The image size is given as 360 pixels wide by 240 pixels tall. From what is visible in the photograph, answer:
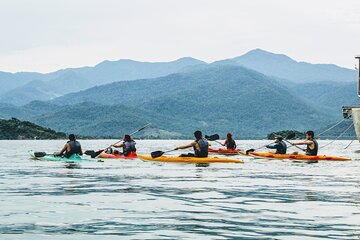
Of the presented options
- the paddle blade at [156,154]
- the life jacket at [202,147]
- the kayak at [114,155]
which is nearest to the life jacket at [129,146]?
the kayak at [114,155]

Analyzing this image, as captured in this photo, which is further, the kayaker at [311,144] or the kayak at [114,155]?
the kayak at [114,155]

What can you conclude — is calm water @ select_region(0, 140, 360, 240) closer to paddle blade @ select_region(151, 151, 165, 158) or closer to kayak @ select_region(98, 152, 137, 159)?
paddle blade @ select_region(151, 151, 165, 158)

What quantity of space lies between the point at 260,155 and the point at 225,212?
97.1 feet

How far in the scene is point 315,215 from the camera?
18.0 m

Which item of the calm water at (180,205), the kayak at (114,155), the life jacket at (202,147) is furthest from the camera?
the kayak at (114,155)

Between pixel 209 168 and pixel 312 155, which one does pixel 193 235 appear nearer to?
pixel 209 168

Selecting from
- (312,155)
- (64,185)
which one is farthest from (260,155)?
(64,185)

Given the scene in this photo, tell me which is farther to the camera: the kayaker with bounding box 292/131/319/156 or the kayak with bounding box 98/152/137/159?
the kayak with bounding box 98/152/137/159

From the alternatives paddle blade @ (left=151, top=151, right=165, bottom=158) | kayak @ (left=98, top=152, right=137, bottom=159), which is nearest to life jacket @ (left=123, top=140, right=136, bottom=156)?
kayak @ (left=98, top=152, right=137, bottom=159)

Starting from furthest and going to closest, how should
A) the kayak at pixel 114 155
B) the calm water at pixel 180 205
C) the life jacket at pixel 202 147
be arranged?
1. the kayak at pixel 114 155
2. the life jacket at pixel 202 147
3. the calm water at pixel 180 205

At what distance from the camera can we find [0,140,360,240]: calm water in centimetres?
1541

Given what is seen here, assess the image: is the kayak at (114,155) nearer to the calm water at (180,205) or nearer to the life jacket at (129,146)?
the life jacket at (129,146)

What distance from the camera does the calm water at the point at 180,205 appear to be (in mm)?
15406

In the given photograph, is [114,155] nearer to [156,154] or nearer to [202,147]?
[156,154]
